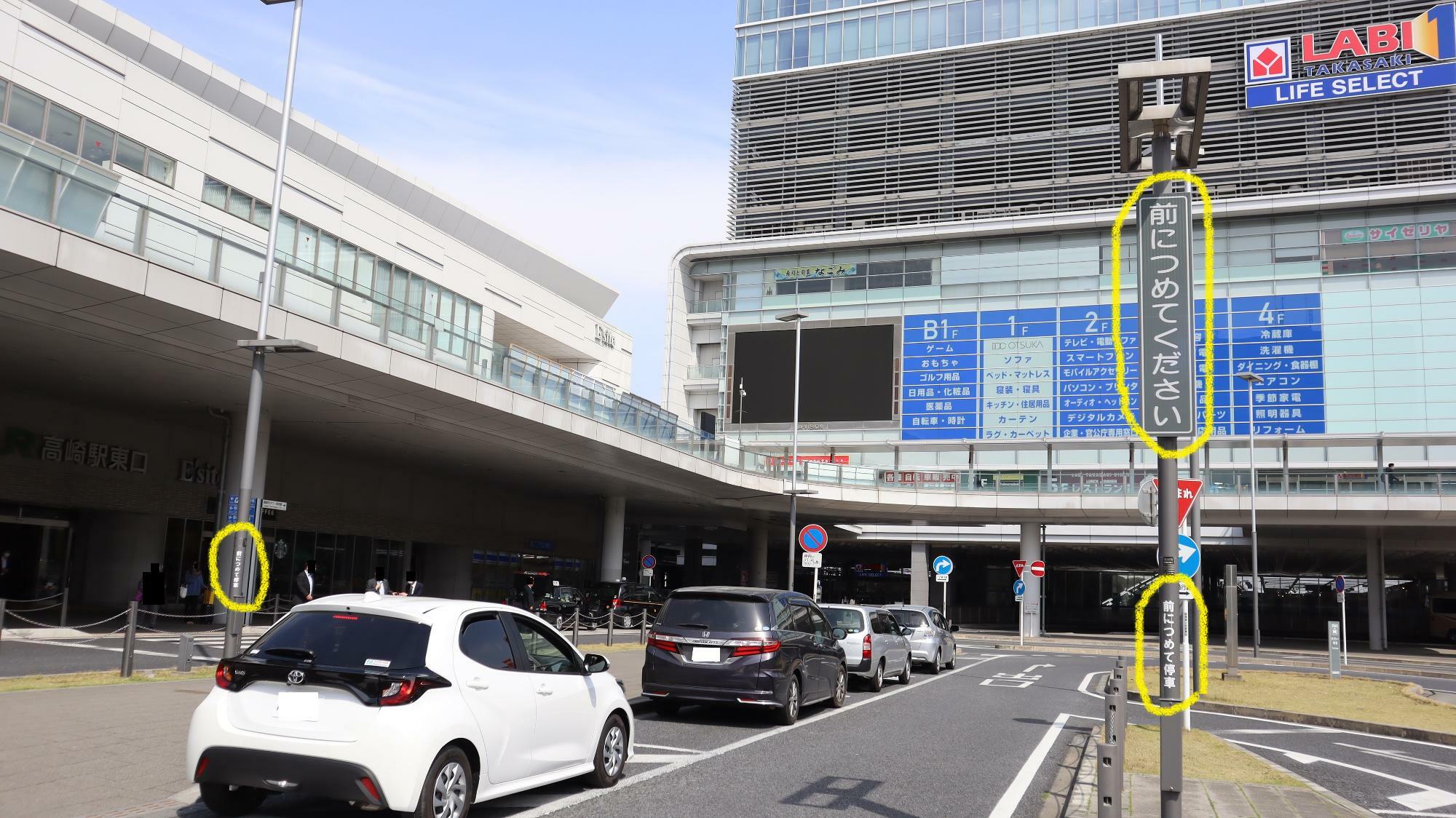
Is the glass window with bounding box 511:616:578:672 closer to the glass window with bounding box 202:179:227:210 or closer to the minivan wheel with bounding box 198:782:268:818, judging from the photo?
the minivan wheel with bounding box 198:782:268:818

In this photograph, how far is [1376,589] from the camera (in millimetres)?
50000

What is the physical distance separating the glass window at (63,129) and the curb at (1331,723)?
94.4 feet

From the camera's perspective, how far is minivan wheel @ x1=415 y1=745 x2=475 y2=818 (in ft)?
22.9

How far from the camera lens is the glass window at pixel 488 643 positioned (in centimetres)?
780

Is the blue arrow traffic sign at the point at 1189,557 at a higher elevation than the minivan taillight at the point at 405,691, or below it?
higher

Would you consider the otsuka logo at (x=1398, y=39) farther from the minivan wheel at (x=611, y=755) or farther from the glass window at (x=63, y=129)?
the minivan wheel at (x=611, y=755)

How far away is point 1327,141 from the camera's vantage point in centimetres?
6731

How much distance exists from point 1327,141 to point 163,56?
6311 cm

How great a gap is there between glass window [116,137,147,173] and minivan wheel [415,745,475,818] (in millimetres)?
28330

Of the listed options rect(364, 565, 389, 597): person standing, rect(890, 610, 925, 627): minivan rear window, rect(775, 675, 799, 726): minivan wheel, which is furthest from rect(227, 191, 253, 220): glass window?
rect(775, 675, 799, 726): minivan wheel

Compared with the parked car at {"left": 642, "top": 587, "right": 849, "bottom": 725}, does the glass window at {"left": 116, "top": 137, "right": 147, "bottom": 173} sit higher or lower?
higher

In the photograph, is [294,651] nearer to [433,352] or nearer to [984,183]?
[433,352]

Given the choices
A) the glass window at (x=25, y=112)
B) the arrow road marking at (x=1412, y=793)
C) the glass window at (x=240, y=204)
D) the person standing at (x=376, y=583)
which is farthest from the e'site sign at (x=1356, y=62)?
the glass window at (x=25, y=112)

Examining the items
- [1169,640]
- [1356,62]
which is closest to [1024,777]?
[1169,640]
